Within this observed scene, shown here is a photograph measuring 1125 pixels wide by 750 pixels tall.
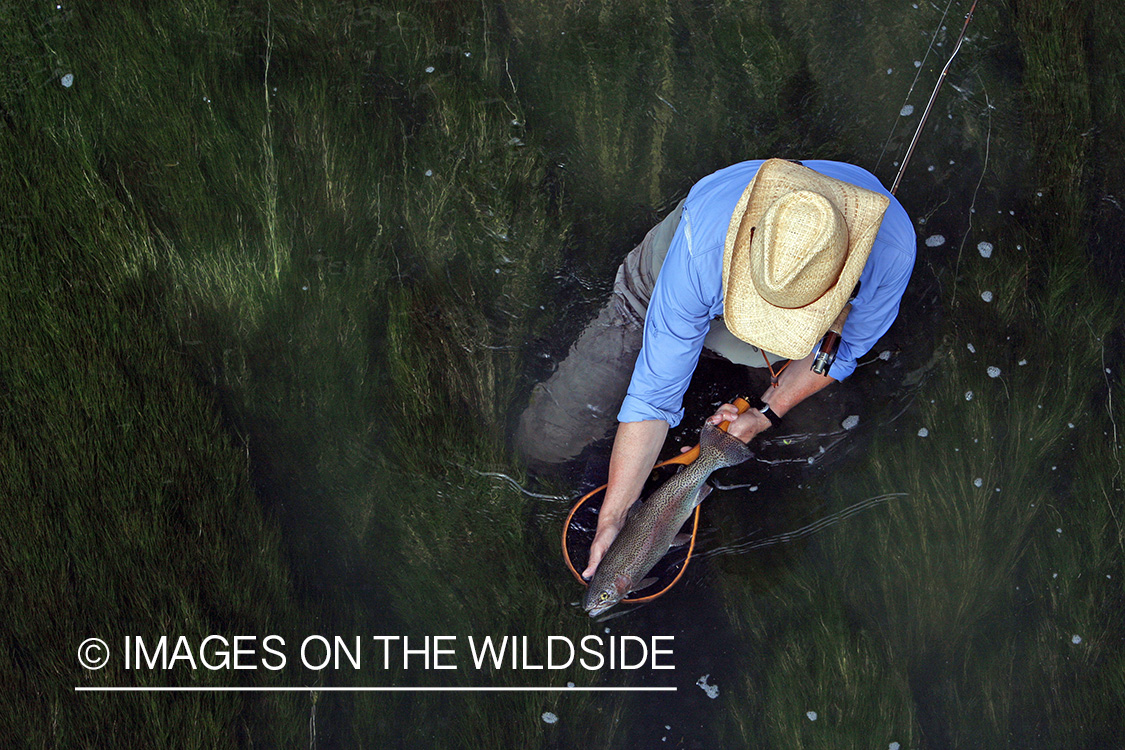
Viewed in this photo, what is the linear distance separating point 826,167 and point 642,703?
1814mm

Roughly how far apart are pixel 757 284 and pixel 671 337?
11.3 inches

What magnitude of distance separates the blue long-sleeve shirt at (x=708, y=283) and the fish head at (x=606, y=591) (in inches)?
26.6

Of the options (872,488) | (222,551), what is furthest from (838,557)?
(222,551)

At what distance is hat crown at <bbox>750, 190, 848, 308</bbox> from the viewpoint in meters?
1.33

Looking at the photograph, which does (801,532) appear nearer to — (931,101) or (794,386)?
(794,386)

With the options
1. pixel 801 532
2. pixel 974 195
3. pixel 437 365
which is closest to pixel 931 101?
pixel 974 195

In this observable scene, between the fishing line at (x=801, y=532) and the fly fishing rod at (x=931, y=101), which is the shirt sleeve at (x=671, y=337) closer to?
the fishing line at (x=801, y=532)

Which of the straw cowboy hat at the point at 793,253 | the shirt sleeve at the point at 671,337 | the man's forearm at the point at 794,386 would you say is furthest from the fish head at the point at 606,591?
the straw cowboy hat at the point at 793,253

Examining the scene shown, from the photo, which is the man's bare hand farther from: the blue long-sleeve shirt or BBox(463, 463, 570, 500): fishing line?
BBox(463, 463, 570, 500): fishing line

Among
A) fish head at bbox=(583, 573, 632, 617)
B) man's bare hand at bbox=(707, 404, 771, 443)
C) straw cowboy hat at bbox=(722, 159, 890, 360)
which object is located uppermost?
straw cowboy hat at bbox=(722, 159, 890, 360)

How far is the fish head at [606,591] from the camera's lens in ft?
7.20

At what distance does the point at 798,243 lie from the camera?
134 centimetres

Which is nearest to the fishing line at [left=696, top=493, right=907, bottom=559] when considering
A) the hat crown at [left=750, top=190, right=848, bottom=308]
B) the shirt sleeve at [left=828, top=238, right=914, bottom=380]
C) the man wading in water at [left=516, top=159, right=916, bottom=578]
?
the man wading in water at [left=516, top=159, right=916, bottom=578]

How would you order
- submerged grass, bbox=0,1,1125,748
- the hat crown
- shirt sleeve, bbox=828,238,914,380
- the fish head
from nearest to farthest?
the hat crown, shirt sleeve, bbox=828,238,914,380, the fish head, submerged grass, bbox=0,1,1125,748
